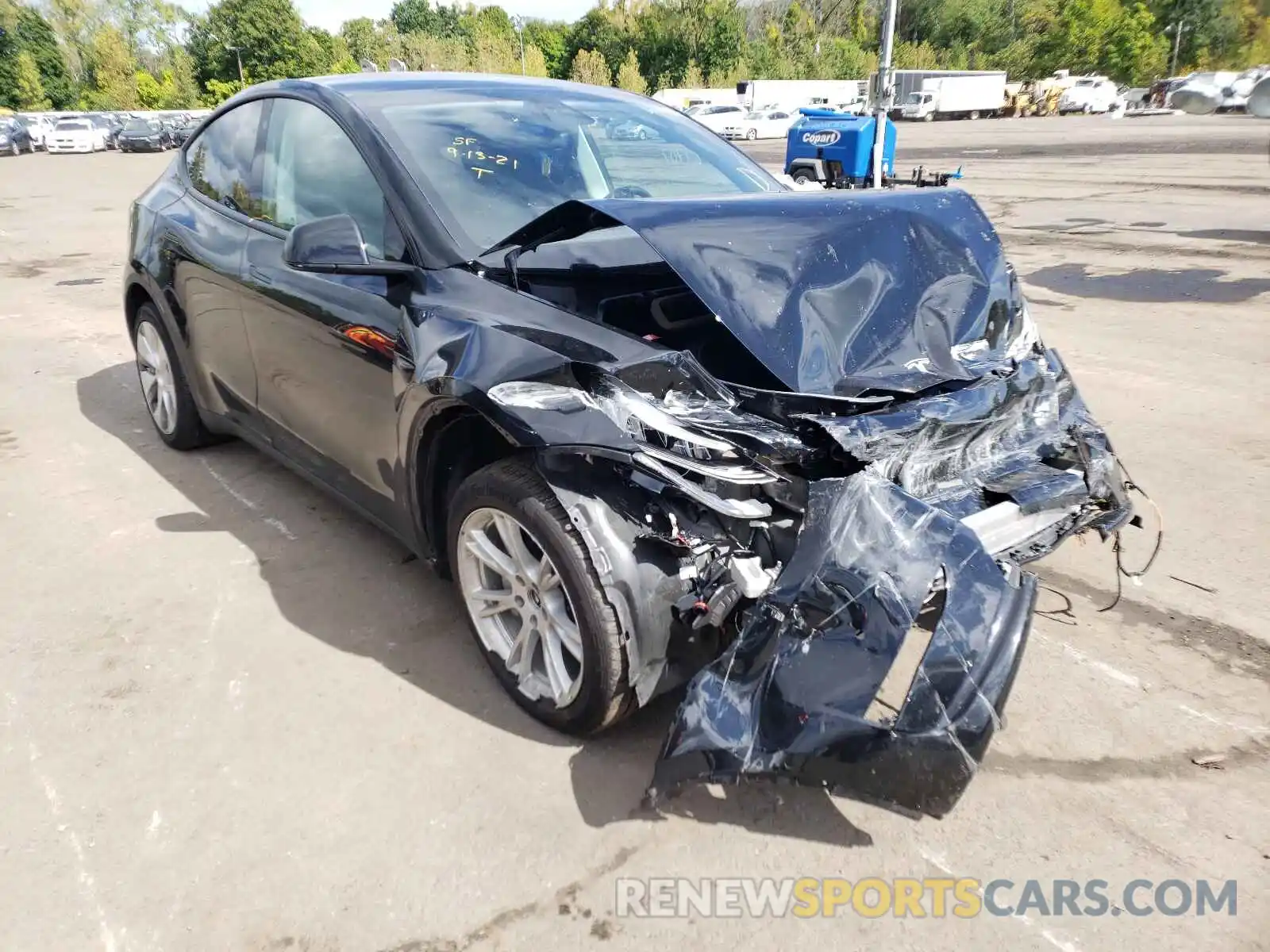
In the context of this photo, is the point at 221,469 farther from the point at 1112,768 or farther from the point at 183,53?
the point at 183,53

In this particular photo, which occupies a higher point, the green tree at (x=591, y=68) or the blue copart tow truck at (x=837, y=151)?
the green tree at (x=591, y=68)

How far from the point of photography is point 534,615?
8.83ft

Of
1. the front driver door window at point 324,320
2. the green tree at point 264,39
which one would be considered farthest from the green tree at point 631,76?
the front driver door window at point 324,320

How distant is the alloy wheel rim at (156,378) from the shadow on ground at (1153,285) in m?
7.66

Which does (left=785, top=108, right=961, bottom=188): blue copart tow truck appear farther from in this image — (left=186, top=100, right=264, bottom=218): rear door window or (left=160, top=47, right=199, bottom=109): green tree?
(left=160, top=47, right=199, bottom=109): green tree

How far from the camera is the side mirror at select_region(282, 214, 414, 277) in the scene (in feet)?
9.37

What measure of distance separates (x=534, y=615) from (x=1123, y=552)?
2461 mm

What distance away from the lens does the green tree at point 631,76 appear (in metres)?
62.2

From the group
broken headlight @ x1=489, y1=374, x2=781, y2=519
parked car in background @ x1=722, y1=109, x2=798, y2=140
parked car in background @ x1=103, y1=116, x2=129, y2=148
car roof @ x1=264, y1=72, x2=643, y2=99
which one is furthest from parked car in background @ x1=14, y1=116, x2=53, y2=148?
broken headlight @ x1=489, y1=374, x2=781, y2=519

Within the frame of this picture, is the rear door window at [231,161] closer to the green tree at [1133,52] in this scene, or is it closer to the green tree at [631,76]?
the green tree at [631,76]

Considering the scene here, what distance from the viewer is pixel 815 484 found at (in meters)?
2.26

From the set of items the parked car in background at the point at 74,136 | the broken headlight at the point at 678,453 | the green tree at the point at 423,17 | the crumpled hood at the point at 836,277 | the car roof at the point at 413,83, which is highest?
the green tree at the point at 423,17

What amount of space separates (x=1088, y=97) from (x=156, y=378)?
217 ft

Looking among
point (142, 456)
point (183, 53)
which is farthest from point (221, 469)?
point (183, 53)
